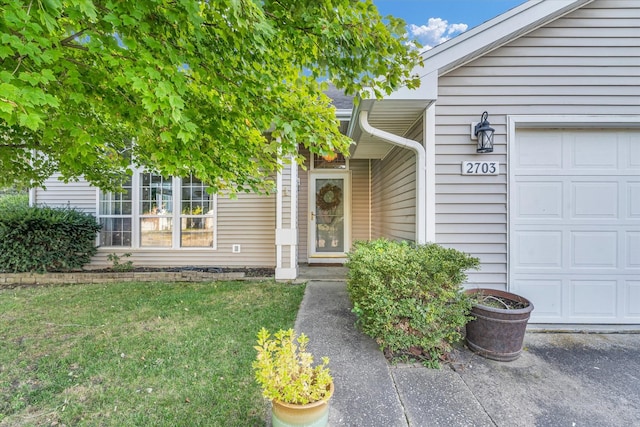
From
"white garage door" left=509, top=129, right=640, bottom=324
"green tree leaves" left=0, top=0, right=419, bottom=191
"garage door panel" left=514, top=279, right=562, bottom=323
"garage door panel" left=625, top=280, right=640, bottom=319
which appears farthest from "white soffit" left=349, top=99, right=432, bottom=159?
"garage door panel" left=625, top=280, right=640, bottom=319

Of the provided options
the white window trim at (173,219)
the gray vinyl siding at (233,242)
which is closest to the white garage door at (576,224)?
the gray vinyl siding at (233,242)

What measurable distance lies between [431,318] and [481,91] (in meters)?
2.49

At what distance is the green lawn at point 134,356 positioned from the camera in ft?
6.12

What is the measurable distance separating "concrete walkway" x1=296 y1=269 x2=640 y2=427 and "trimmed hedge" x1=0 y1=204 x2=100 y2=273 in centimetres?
510

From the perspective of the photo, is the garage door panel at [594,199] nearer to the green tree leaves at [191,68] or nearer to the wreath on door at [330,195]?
the green tree leaves at [191,68]

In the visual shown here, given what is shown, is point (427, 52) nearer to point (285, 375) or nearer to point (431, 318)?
point (431, 318)

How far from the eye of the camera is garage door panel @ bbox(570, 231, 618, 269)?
→ 309 centimetres

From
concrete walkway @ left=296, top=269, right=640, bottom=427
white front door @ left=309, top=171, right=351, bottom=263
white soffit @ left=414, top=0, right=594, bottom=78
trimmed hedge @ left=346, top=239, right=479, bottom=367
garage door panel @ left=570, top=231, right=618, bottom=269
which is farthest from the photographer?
white front door @ left=309, top=171, right=351, bottom=263

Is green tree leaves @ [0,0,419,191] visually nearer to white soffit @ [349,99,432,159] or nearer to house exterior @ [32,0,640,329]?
white soffit @ [349,99,432,159]

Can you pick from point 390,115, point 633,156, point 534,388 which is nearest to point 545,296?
point 534,388

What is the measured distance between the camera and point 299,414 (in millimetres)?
1440

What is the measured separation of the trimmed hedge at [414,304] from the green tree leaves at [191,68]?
1.24m

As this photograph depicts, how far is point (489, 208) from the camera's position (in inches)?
122

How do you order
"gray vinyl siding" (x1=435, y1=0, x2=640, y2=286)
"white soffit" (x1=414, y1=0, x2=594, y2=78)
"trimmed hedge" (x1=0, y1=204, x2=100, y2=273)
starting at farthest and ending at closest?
"trimmed hedge" (x1=0, y1=204, x2=100, y2=273), "gray vinyl siding" (x1=435, y1=0, x2=640, y2=286), "white soffit" (x1=414, y1=0, x2=594, y2=78)
